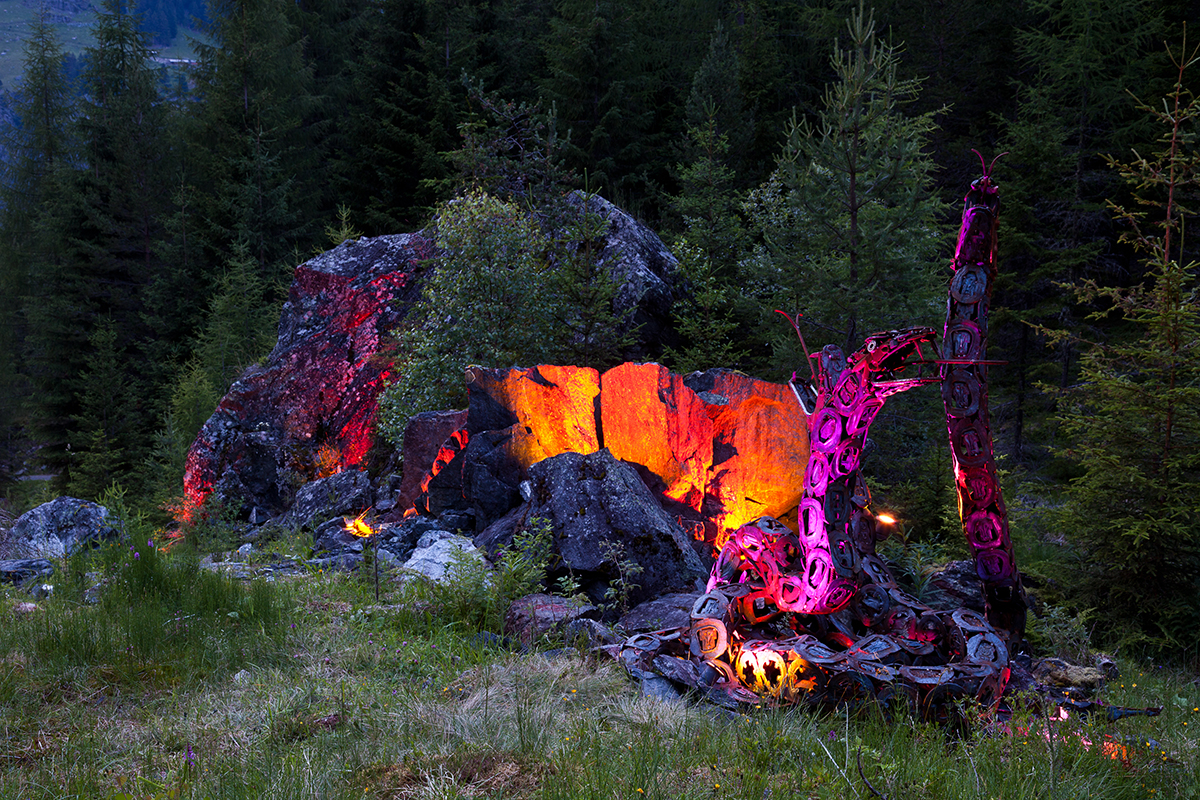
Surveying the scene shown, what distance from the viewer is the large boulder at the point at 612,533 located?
258 inches

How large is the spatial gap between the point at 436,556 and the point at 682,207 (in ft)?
32.5

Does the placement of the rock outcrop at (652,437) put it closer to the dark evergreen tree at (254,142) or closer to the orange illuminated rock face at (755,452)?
the orange illuminated rock face at (755,452)

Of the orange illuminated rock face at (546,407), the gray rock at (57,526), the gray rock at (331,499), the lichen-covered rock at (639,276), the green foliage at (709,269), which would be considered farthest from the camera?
the lichen-covered rock at (639,276)

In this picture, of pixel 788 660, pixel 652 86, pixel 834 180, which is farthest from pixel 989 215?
pixel 652 86

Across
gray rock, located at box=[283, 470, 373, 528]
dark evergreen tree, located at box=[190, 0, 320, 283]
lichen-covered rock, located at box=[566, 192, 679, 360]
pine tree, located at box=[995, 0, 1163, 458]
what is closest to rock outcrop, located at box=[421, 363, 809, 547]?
gray rock, located at box=[283, 470, 373, 528]

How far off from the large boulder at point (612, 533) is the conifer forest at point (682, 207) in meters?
2.70

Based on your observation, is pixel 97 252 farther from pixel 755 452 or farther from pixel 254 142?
pixel 755 452

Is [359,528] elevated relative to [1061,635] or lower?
elevated

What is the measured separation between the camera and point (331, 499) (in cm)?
1180

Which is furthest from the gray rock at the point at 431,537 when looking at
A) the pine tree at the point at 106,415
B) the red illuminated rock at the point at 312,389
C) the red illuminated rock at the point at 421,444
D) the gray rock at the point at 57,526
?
the pine tree at the point at 106,415

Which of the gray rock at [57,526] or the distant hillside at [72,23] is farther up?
the distant hillside at [72,23]

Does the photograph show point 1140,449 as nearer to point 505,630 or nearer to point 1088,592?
point 1088,592

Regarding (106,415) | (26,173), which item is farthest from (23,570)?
(26,173)

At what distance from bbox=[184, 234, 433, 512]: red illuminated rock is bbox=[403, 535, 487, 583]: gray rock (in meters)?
6.02
